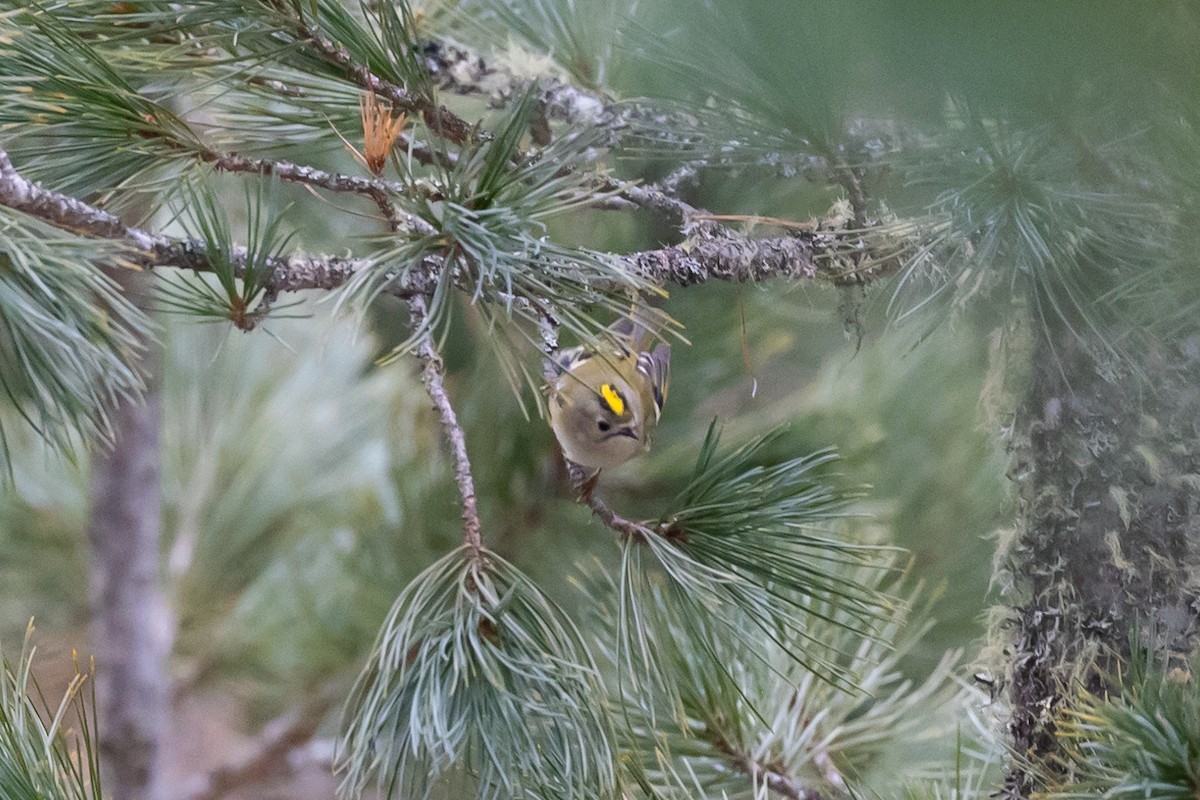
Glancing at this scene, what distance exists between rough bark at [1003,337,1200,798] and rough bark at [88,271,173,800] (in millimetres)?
930

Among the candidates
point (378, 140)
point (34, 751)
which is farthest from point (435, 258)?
point (34, 751)

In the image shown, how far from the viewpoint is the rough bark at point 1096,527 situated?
405mm

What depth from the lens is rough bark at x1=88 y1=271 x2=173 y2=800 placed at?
3.53 feet

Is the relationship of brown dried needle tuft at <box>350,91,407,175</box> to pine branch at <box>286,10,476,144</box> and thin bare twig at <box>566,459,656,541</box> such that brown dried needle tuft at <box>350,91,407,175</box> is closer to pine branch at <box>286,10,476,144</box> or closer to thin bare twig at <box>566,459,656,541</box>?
pine branch at <box>286,10,476,144</box>

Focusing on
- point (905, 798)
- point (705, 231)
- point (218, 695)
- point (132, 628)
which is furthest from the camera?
point (218, 695)

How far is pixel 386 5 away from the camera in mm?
419

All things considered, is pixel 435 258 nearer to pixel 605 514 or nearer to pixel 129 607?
pixel 605 514

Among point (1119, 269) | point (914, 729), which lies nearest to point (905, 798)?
point (914, 729)

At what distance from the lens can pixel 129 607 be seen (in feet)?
3.59

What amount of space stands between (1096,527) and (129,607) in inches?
40.4

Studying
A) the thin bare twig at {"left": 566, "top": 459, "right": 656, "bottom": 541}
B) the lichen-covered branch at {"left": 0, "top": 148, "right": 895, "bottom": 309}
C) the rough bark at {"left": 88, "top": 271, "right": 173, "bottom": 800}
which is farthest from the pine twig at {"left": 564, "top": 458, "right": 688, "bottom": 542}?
the rough bark at {"left": 88, "top": 271, "right": 173, "bottom": 800}

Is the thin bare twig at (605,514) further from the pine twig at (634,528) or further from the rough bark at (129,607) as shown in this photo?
the rough bark at (129,607)

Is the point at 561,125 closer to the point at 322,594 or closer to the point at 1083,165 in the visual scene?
the point at 1083,165

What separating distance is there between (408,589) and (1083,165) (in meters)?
0.31
